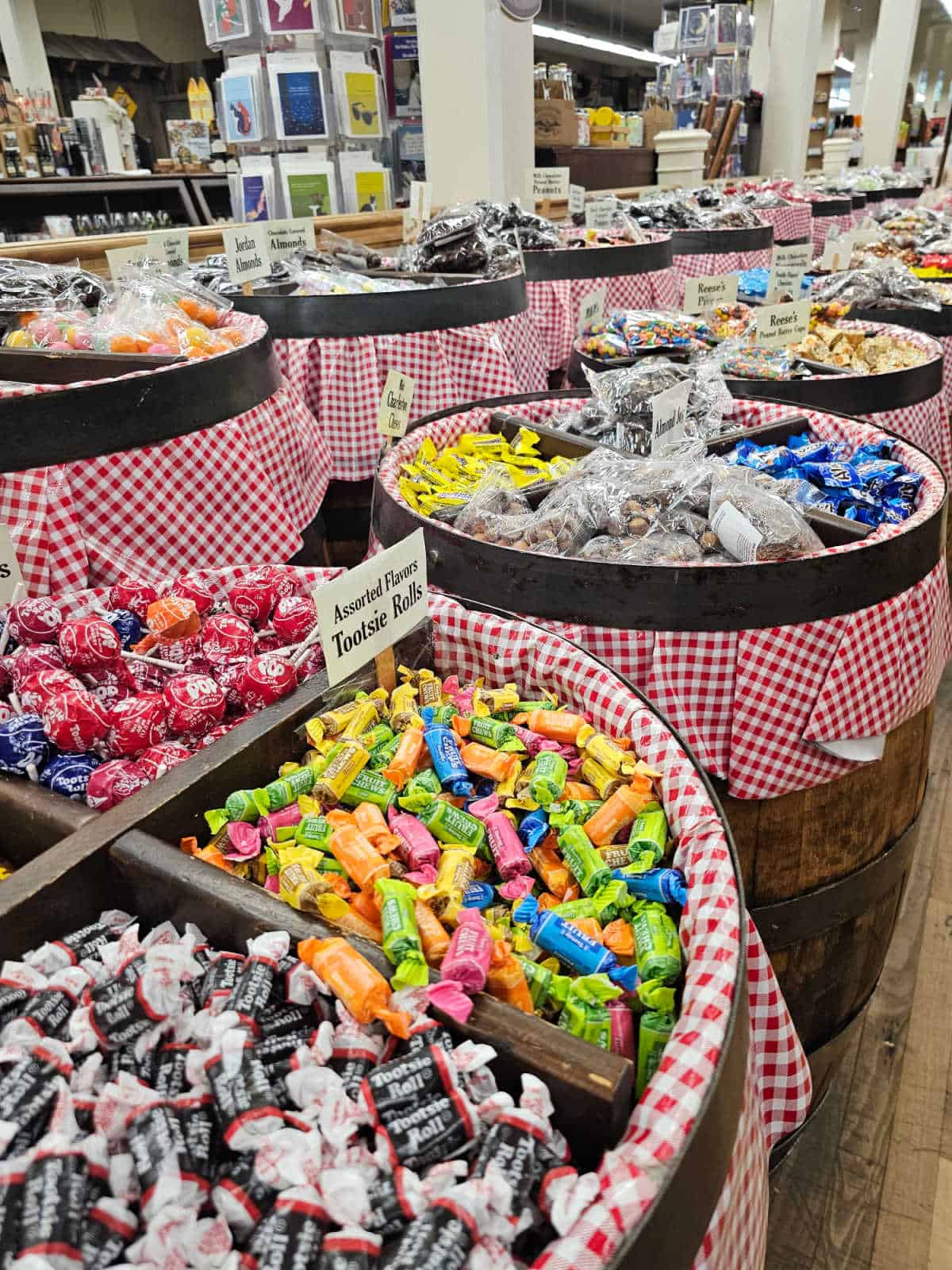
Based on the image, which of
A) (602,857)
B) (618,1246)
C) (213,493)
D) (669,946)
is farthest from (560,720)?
(213,493)

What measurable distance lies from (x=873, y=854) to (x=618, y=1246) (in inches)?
54.6

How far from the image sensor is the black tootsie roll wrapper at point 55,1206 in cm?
69

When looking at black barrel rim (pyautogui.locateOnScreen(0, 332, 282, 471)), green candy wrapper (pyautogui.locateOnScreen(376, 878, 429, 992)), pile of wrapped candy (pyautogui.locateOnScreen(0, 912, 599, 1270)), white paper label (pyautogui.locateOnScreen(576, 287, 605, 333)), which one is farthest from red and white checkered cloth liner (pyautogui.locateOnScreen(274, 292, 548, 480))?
pile of wrapped candy (pyautogui.locateOnScreen(0, 912, 599, 1270))

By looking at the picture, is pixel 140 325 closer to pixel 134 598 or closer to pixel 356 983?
pixel 134 598

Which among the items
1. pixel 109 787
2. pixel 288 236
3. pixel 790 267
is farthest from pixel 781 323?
pixel 109 787

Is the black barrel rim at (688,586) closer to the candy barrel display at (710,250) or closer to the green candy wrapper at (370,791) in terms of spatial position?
the green candy wrapper at (370,791)

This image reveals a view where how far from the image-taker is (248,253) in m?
3.48

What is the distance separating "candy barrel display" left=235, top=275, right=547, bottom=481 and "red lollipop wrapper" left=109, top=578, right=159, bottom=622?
148 cm

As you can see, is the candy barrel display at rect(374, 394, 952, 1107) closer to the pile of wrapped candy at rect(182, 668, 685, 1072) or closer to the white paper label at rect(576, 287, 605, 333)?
the pile of wrapped candy at rect(182, 668, 685, 1072)

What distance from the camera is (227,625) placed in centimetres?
156

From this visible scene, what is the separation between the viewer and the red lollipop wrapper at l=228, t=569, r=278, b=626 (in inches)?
65.1

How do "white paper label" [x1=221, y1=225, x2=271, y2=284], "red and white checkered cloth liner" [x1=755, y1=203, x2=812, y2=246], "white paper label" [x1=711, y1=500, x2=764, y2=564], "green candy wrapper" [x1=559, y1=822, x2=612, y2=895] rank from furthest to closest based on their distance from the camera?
"red and white checkered cloth liner" [x1=755, y1=203, x2=812, y2=246] → "white paper label" [x1=221, y1=225, x2=271, y2=284] → "white paper label" [x1=711, y1=500, x2=764, y2=564] → "green candy wrapper" [x1=559, y1=822, x2=612, y2=895]

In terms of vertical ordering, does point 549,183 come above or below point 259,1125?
above

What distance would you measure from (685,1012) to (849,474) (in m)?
1.69
